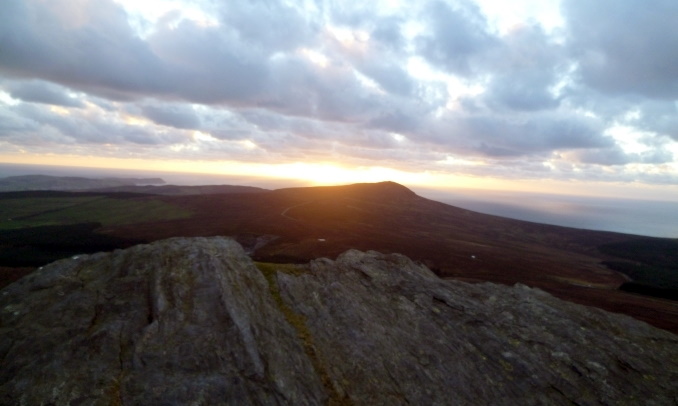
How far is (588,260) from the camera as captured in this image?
423ft

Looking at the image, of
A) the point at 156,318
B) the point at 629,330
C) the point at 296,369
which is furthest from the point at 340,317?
the point at 629,330

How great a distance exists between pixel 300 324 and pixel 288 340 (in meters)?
1.78

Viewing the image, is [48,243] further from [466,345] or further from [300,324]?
[466,345]

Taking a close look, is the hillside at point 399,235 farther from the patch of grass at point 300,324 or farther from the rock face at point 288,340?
the patch of grass at point 300,324

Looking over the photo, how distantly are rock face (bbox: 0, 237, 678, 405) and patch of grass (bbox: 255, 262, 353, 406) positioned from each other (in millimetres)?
74

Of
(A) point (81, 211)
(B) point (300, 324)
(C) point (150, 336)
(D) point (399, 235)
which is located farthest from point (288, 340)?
(A) point (81, 211)

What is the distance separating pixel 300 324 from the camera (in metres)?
20.1

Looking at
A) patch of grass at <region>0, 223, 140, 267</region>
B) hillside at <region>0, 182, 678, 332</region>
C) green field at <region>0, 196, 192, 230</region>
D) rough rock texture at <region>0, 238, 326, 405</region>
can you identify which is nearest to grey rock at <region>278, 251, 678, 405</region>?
rough rock texture at <region>0, 238, 326, 405</region>

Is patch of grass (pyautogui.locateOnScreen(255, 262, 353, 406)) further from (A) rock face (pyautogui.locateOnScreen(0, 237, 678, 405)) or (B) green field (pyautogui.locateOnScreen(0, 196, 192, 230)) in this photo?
(B) green field (pyautogui.locateOnScreen(0, 196, 192, 230))

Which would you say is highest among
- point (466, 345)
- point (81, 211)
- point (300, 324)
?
point (300, 324)

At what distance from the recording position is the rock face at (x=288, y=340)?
1452 centimetres

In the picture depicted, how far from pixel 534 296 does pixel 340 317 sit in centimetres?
1552

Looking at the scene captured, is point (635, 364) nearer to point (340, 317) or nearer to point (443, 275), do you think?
point (340, 317)

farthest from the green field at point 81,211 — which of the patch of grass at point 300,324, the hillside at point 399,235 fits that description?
the patch of grass at point 300,324
